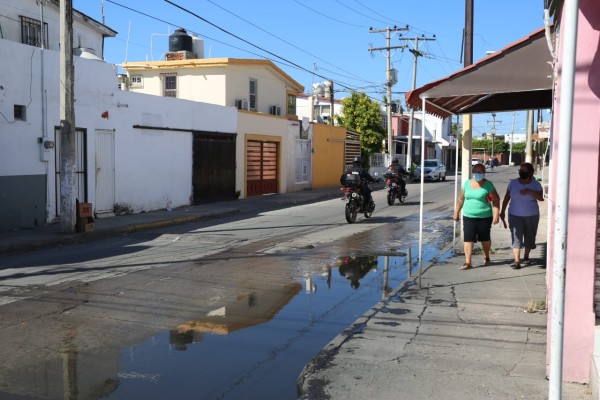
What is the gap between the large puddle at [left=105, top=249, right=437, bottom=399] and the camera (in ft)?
16.1

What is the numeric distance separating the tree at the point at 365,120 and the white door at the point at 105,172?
26.6m

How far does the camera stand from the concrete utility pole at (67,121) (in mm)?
13773

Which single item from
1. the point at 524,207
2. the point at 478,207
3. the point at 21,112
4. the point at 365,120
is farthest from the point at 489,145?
the point at 478,207

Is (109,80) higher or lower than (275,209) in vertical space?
higher

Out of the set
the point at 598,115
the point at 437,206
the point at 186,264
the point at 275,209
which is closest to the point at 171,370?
the point at 598,115

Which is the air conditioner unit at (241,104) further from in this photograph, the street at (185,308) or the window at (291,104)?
the street at (185,308)

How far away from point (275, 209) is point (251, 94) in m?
8.21

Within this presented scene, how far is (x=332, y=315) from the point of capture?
7.31 meters

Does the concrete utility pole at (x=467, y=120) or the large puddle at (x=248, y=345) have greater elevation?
the concrete utility pole at (x=467, y=120)

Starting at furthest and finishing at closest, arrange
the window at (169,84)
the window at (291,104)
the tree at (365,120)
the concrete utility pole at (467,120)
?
the tree at (365,120) < the window at (291,104) < the window at (169,84) < the concrete utility pole at (467,120)

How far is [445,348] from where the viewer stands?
226 inches

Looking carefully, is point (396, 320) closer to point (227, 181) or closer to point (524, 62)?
point (524, 62)

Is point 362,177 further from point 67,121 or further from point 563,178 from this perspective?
point 563,178

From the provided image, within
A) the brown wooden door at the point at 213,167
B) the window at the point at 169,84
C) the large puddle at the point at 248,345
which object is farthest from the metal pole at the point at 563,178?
the window at the point at 169,84
